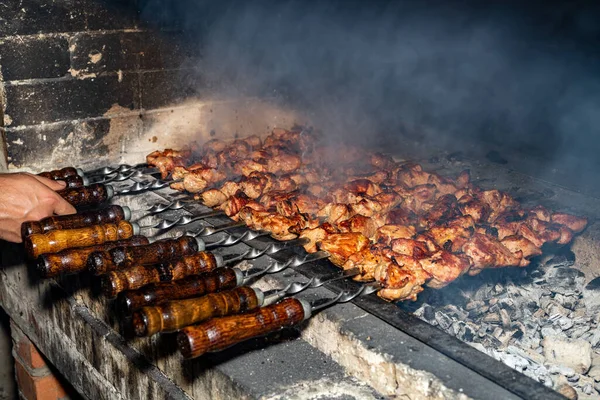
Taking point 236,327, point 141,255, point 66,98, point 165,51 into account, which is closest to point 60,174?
point 66,98

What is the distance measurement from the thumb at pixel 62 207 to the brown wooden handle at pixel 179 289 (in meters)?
1.24

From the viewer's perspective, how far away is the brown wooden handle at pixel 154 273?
2.89 m

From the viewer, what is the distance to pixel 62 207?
3771 millimetres

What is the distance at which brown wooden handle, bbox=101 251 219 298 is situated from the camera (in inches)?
114

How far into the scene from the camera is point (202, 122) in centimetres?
589

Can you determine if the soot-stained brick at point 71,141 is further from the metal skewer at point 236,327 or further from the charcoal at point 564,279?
the charcoal at point 564,279

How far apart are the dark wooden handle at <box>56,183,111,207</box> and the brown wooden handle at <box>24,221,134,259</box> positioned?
722 millimetres

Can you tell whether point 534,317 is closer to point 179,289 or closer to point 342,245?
point 342,245

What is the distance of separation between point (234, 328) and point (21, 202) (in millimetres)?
1724

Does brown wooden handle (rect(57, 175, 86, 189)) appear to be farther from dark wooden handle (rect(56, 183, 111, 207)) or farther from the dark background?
the dark background

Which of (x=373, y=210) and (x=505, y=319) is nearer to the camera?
(x=505, y=319)

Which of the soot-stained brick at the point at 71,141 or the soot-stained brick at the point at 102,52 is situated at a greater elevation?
the soot-stained brick at the point at 102,52

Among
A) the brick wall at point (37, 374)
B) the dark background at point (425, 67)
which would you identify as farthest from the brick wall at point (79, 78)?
the brick wall at point (37, 374)

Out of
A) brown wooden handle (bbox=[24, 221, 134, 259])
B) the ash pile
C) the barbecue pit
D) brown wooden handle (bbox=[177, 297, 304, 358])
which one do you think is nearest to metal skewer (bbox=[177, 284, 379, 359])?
brown wooden handle (bbox=[177, 297, 304, 358])
